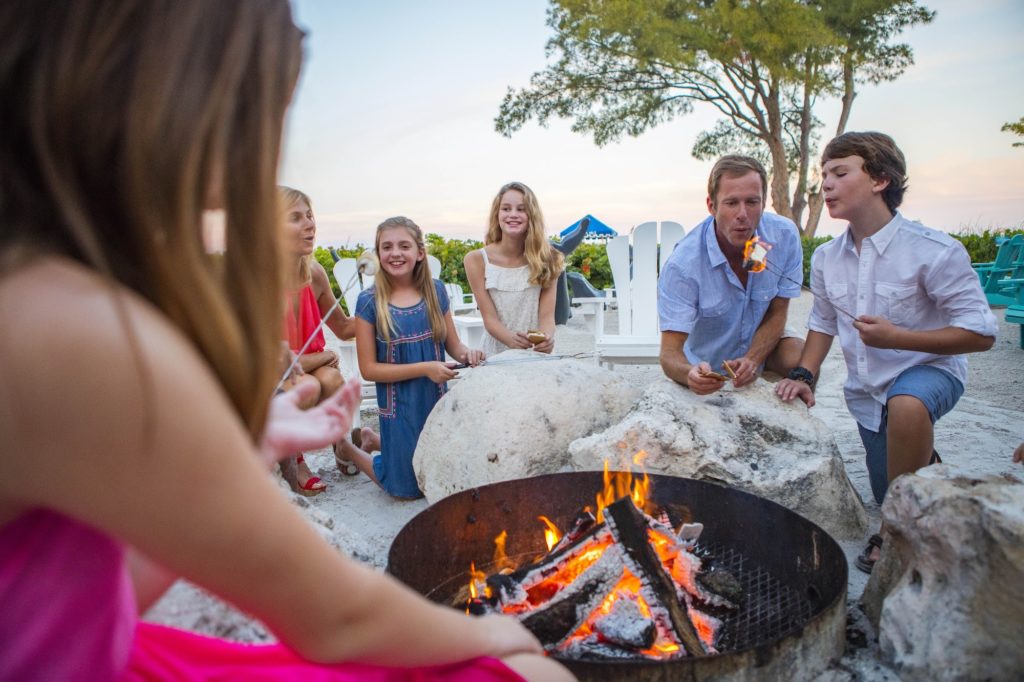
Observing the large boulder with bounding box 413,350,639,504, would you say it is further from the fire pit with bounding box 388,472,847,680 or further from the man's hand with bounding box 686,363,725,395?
the fire pit with bounding box 388,472,847,680

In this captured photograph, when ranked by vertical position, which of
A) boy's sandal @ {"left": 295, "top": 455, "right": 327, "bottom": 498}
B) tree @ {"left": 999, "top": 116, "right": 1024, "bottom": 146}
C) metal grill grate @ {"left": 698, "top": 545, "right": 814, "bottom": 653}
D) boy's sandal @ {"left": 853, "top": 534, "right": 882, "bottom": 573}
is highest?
tree @ {"left": 999, "top": 116, "right": 1024, "bottom": 146}

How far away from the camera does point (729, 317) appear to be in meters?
3.74

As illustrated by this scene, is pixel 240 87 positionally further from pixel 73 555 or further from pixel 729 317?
pixel 729 317

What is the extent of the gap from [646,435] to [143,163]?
2.56 meters

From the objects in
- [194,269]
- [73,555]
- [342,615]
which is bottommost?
[342,615]

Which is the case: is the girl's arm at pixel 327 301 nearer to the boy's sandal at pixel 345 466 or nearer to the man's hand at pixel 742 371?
the boy's sandal at pixel 345 466

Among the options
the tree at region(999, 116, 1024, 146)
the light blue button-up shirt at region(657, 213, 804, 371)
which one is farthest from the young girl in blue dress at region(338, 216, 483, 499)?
the tree at region(999, 116, 1024, 146)

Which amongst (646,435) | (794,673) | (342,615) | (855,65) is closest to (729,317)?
(646,435)

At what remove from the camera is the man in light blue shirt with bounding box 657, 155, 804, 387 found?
3.50 m

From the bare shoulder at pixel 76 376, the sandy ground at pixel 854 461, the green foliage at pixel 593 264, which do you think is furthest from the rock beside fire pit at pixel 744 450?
the green foliage at pixel 593 264

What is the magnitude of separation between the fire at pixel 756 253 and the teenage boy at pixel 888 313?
1.14ft

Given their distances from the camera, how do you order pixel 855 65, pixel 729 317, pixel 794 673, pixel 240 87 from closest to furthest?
pixel 240 87 → pixel 794 673 → pixel 729 317 → pixel 855 65

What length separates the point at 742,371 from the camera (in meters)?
3.28

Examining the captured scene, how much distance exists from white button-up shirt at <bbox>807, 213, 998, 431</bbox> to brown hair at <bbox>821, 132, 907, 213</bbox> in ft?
0.46
